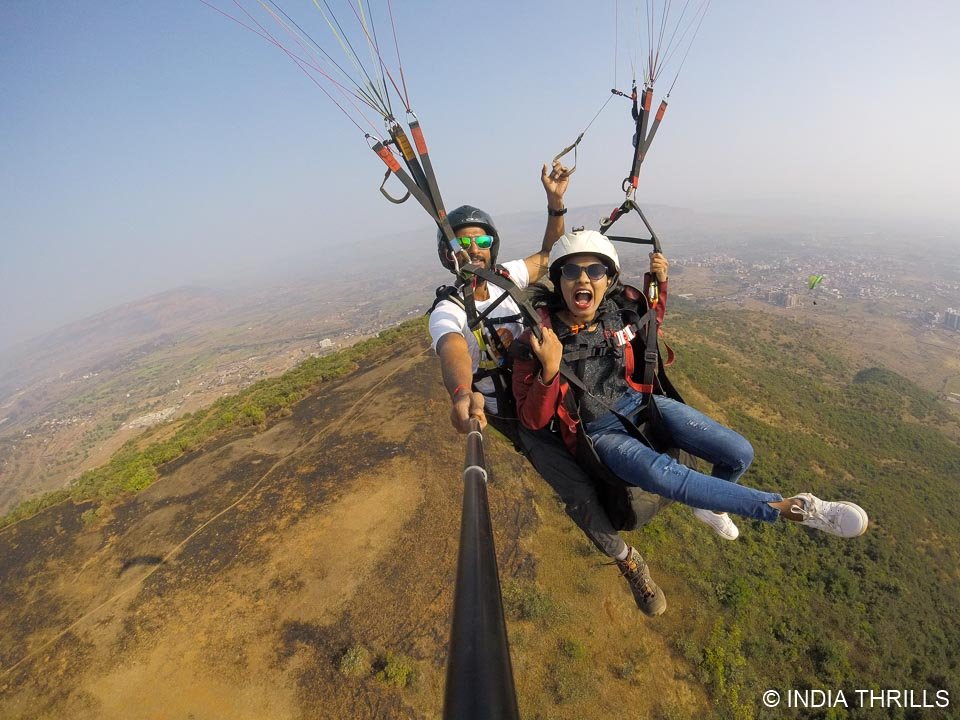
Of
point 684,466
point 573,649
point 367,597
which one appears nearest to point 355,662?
point 367,597

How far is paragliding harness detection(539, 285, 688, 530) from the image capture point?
11.9 feet

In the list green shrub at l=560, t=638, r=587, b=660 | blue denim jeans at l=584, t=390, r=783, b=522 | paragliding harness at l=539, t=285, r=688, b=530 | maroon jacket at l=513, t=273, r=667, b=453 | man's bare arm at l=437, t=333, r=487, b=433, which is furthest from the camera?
green shrub at l=560, t=638, r=587, b=660

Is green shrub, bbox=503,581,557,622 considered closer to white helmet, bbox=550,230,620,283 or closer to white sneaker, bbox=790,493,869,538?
white sneaker, bbox=790,493,869,538

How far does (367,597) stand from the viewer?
789 cm

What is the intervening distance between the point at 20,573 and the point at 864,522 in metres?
14.2

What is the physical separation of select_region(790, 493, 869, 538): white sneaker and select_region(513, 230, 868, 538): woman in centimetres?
22

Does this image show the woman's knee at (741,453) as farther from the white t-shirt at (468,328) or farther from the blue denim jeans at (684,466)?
the white t-shirt at (468,328)

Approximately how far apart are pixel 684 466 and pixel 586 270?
1.91m

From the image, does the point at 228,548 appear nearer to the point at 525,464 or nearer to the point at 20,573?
the point at 20,573

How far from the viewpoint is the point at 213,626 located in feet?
23.7

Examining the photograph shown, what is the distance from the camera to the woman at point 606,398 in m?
3.25

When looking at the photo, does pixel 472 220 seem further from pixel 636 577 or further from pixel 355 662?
pixel 355 662

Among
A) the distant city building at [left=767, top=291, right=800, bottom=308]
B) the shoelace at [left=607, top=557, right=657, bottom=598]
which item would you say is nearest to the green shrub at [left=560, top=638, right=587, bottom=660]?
the shoelace at [left=607, top=557, right=657, bottom=598]

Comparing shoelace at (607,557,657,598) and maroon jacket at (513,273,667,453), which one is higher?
maroon jacket at (513,273,667,453)
